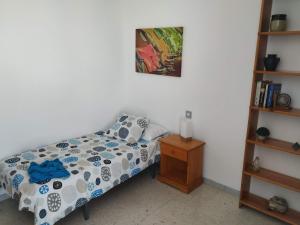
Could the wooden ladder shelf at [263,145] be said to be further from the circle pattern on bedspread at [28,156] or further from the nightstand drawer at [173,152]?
the circle pattern on bedspread at [28,156]

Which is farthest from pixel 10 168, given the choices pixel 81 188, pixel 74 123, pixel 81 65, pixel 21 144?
pixel 81 65

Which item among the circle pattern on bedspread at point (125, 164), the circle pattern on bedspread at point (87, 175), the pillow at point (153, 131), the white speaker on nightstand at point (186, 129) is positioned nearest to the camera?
the circle pattern on bedspread at point (87, 175)

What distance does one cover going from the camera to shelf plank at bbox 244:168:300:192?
2287 millimetres

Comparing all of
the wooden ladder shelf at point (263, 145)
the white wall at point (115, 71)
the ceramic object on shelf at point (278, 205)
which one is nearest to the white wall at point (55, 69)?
the white wall at point (115, 71)

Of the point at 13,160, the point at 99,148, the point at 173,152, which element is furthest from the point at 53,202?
the point at 173,152

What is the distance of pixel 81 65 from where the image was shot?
3.24 meters

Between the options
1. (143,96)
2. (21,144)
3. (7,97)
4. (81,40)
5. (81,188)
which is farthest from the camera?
(143,96)

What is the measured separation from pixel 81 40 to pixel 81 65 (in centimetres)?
31

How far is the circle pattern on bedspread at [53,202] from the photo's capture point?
2115mm

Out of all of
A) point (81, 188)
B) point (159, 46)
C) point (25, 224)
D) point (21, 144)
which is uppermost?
point (159, 46)

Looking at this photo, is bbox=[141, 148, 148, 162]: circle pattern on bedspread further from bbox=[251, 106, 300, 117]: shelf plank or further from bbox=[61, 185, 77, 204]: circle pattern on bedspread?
bbox=[251, 106, 300, 117]: shelf plank

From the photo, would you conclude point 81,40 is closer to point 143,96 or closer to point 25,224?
point 143,96

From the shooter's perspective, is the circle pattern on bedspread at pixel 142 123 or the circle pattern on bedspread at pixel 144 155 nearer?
the circle pattern on bedspread at pixel 144 155

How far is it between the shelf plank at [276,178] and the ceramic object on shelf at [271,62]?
1.01 metres
